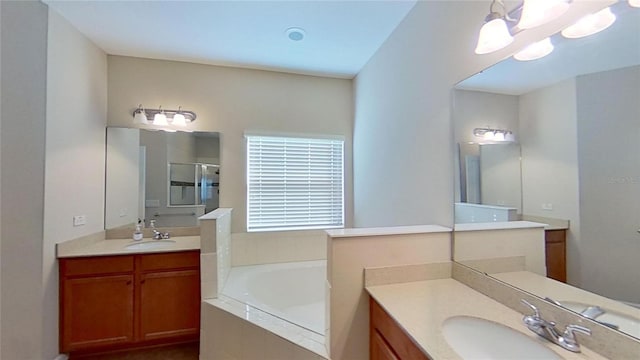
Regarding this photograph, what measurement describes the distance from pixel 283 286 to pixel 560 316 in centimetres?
228

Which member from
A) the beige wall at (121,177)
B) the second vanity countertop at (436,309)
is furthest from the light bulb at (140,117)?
the second vanity countertop at (436,309)

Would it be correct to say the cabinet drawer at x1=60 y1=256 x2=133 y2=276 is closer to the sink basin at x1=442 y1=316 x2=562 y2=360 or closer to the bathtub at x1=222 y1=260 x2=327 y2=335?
the bathtub at x1=222 y1=260 x2=327 y2=335

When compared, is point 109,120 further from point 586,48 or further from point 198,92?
point 586,48

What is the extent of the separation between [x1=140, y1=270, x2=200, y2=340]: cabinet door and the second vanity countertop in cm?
175

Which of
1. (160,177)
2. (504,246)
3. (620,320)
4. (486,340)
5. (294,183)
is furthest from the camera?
(294,183)

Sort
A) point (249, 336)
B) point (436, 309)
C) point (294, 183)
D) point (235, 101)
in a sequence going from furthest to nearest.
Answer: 1. point (294, 183)
2. point (235, 101)
3. point (249, 336)
4. point (436, 309)

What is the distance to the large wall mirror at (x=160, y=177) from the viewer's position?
9.41 ft

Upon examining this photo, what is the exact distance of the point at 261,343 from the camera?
72.2 inches

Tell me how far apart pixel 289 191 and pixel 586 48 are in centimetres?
273

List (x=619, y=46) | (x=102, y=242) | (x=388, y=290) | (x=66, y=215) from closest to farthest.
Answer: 1. (x=619, y=46)
2. (x=388, y=290)
3. (x=66, y=215)
4. (x=102, y=242)

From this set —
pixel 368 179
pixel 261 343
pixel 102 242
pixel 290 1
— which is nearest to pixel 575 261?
pixel 261 343

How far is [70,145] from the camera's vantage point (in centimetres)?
230

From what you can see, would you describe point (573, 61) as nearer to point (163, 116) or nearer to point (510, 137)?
point (510, 137)

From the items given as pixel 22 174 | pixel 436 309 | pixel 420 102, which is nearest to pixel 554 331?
pixel 436 309
